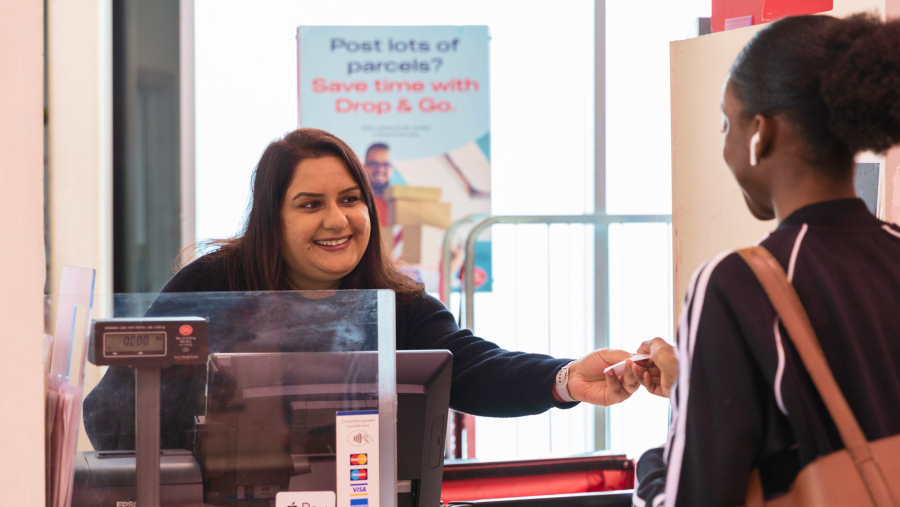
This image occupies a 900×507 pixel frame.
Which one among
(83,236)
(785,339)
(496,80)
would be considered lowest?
(785,339)

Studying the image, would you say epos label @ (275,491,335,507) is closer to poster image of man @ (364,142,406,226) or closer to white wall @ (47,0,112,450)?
white wall @ (47,0,112,450)

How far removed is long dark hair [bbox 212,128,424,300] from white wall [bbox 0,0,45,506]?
3.13ft

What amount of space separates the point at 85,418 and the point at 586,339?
2454 mm

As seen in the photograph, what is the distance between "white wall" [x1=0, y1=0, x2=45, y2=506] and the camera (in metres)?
0.76

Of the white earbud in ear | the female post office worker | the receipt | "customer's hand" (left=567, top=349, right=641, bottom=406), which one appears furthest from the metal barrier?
the white earbud in ear

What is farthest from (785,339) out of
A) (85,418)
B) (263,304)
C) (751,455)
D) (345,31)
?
(345,31)

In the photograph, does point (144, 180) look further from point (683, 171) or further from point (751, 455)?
point (751, 455)

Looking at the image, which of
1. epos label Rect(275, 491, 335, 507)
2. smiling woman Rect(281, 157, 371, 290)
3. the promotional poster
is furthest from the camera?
the promotional poster

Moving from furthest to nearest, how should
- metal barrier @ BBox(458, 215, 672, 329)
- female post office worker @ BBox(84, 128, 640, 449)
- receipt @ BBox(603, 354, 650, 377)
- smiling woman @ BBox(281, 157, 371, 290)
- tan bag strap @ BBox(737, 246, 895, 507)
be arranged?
metal barrier @ BBox(458, 215, 672, 329) < smiling woman @ BBox(281, 157, 371, 290) < female post office worker @ BBox(84, 128, 640, 449) < receipt @ BBox(603, 354, 650, 377) < tan bag strap @ BBox(737, 246, 895, 507)

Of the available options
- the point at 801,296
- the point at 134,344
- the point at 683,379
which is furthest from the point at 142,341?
the point at 801,296

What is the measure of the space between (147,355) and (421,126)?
2336 mm

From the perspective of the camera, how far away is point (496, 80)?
3.14 m

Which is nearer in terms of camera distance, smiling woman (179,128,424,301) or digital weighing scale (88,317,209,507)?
digital weighing scale (88,317,209,507)

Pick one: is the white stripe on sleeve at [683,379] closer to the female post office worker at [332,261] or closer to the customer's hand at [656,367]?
the customer's hand at [656,367]
